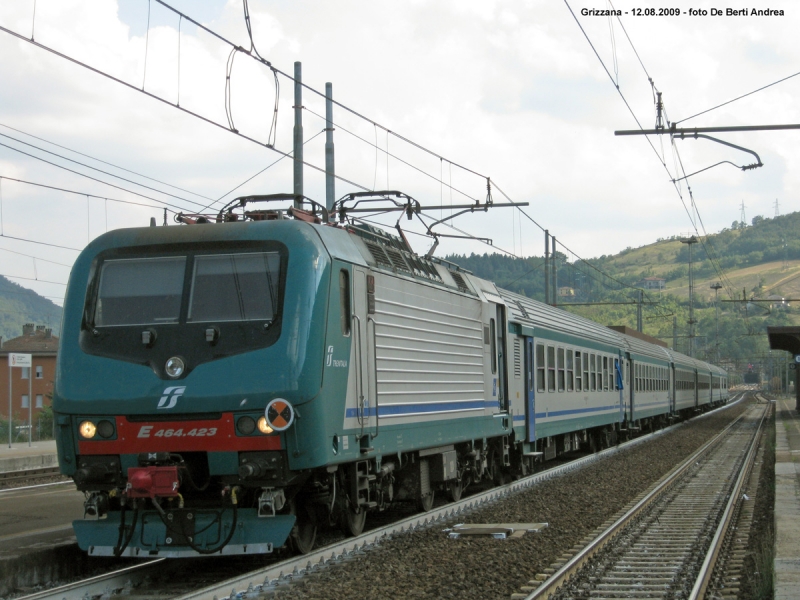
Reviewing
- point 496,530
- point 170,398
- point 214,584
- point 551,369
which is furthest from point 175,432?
point 551,369

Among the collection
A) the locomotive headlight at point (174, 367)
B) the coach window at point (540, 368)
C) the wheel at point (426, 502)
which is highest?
the coach window at point (540, 368)

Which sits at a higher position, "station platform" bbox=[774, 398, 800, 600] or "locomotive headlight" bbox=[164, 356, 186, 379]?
"locomotive headlight" bbox=[164, 356, 186, 379]

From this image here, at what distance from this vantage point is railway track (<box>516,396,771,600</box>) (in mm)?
8547

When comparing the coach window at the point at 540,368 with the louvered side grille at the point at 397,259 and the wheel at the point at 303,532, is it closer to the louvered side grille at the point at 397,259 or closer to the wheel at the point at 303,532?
the louvered side grille at the point at 397,259

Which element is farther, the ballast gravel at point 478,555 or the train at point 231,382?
the train at point 231,382

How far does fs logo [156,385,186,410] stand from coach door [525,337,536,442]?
978cm

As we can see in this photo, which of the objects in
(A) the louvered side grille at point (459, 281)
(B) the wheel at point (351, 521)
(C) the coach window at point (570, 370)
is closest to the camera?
(B) the wheel at point (351, 521)

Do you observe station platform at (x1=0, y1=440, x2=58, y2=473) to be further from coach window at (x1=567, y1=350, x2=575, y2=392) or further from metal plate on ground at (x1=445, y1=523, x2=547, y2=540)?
metal plate on ground at (x1=445, y1=523, x2=547, y2=540)

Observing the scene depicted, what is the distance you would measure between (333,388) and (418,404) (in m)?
2.69

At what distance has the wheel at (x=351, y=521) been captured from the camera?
10.5 metres

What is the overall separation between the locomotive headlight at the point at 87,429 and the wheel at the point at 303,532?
6.61 feet

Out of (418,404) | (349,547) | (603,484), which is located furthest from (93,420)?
(603,484)

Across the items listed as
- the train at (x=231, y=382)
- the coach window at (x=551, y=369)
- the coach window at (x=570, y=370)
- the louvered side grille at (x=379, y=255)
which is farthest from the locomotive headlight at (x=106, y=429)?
the coach window at (x=570, y=370)

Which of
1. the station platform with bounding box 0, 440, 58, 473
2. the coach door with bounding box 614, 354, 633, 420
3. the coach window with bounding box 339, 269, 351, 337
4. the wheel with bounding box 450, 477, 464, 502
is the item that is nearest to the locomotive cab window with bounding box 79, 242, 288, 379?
the coach window with bounding box 339, 269, 351, 337
